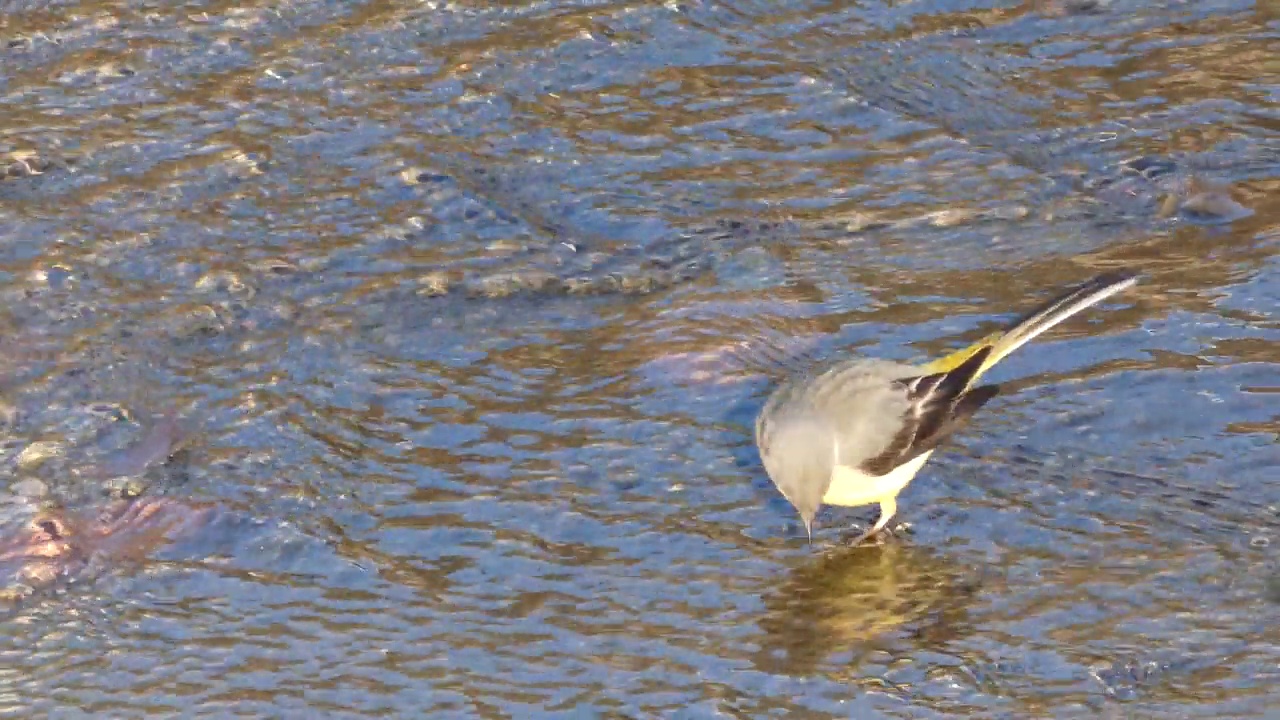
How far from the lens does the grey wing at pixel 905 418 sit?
235 inches

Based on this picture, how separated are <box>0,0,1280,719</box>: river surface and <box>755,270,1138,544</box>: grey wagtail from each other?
0.17 metres

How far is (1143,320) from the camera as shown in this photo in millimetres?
6625

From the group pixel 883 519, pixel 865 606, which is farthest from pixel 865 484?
pixel 865 606

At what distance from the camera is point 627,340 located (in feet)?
22.5

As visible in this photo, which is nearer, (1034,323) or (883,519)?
(883,519)

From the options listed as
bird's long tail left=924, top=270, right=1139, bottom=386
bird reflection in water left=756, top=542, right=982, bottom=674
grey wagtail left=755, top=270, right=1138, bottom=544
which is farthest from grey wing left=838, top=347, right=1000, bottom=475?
bird reflection in water left=756, top=542, right=982, bottom=674

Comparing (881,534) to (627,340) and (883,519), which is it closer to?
(883,519)

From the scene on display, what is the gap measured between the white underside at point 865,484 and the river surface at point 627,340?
117 mm

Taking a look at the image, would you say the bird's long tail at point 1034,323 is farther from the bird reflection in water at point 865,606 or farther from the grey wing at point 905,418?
the bird reflection in water at point 865,606

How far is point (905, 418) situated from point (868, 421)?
5.8 inches

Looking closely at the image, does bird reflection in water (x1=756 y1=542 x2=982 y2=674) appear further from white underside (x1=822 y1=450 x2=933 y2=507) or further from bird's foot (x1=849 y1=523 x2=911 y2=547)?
white underside (x1=822 y1=450 x2=933 y2=507)

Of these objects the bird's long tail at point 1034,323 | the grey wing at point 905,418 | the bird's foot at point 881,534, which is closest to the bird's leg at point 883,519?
the bird's foot at point 881,534

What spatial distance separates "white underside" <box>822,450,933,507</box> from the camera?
19.4 ft

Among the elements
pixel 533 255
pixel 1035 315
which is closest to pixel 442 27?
pixel 533 255
